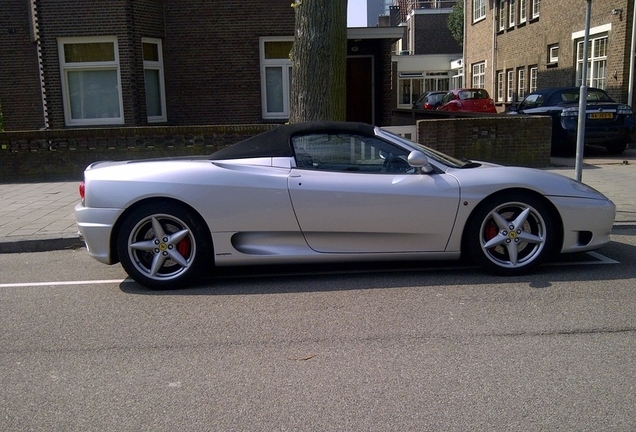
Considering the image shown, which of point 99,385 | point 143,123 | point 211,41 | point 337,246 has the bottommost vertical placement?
point 99,385

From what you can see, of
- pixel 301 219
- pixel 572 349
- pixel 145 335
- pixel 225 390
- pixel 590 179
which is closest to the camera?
pixel 225 390

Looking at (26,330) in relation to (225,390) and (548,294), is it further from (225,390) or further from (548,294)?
(548,294)

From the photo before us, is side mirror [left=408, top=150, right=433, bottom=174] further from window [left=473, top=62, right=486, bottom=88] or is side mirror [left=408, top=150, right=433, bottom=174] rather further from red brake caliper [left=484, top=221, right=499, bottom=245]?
window [left=473, top=62, right=486, bottom=88]

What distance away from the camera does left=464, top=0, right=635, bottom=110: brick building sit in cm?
1819

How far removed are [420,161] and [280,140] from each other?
1286mm

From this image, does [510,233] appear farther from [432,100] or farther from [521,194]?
[432,100]

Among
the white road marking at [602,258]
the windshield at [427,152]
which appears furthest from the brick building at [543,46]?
the windshield at [427,152]

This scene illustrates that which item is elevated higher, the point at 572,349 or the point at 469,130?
the point at 469,130

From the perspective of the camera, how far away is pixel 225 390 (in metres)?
3.71

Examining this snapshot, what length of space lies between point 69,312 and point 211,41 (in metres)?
11.9

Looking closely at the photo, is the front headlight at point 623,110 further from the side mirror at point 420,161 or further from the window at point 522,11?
the window at point 522,11

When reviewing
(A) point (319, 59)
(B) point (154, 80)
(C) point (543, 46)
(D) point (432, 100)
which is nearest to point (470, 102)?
(C) point (543, 46)

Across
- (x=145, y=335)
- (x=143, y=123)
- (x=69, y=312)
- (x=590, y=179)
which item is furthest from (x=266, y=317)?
(x=143, y=123)

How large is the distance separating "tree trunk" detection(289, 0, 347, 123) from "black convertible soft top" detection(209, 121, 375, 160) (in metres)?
2.90
